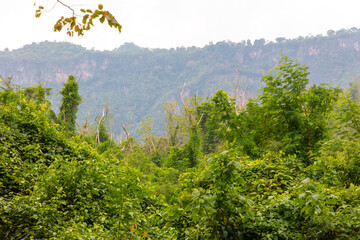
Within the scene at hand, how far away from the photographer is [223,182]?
3.62m

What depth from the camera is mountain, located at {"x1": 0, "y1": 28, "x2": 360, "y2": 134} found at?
12256 cm

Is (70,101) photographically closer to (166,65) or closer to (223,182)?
(223,182)

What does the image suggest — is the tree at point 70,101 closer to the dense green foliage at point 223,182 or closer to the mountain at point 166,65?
the dense green foliage at point 223,182

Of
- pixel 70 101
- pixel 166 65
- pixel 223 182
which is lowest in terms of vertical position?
pixel 223 182

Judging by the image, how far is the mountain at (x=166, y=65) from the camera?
402ft

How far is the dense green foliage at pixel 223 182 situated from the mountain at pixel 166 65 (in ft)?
349

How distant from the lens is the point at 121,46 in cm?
18200

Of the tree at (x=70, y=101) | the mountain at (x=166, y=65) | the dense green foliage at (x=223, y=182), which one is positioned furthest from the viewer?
the mountain at (x=166, y=65)

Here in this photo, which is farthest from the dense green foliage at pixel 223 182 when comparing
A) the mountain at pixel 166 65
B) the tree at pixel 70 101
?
the mountain at pixel 166 65

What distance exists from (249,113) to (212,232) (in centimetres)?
444

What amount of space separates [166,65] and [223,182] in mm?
144847

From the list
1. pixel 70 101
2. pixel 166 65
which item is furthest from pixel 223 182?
pixel 166 65

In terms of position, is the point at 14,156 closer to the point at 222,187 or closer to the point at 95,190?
the point at 95,190

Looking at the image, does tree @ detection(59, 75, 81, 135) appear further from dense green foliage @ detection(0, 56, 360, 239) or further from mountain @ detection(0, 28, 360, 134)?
mountain @ detection(0, 28, 360, 134)
